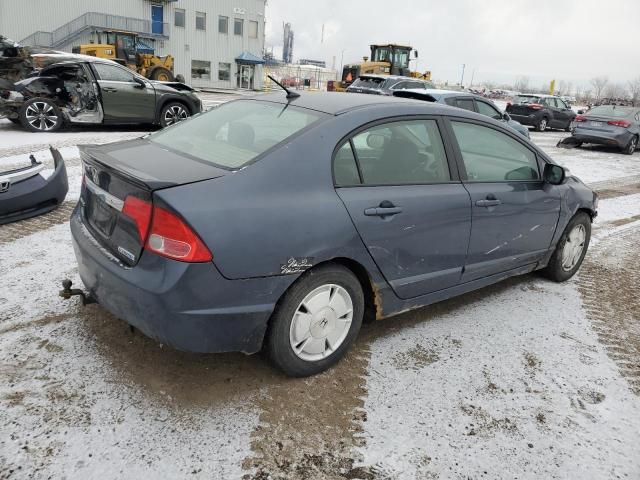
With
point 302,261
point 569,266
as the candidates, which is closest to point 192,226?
point 302,261

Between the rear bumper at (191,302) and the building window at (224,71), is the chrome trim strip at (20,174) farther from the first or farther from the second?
the building window at (224,71)

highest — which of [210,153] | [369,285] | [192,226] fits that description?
[210,153]

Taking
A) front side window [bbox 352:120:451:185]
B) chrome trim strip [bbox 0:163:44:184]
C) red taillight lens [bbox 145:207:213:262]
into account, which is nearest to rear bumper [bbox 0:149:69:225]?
→ chrome trim strip [bbox 0:163:44:184]

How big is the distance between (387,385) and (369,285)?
22.0 inches

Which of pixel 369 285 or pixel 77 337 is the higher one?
pixel 369 285

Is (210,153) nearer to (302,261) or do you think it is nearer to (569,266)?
(302,261)

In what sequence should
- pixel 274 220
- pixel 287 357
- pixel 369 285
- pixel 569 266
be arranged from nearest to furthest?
pixel 274 220
pixel 287 357
pixel 369 285
pixel 569 266

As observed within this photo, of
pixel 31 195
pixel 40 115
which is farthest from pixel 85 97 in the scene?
pixel 31 195

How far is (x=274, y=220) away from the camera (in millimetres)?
2396

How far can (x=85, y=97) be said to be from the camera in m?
10.1

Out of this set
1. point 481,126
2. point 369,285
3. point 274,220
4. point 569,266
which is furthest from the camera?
point 569,266

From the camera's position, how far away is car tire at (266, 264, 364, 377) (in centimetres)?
255

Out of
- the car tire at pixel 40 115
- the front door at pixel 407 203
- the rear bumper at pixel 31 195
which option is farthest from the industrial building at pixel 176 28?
the front door at pixel 407 203

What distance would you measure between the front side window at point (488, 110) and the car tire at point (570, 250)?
6.17 meters
